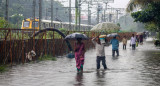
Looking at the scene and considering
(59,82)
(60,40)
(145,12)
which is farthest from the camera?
(145,12)

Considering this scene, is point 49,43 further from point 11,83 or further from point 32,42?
point 11,83

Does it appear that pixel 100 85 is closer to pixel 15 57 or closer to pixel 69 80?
pixel 69 80

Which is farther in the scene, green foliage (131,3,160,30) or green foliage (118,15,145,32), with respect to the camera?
green foliage (118,15,145,32)

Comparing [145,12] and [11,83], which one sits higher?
[145,12]

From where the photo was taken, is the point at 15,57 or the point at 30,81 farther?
the point at 15,57

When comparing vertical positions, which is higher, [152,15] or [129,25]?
[152,15]

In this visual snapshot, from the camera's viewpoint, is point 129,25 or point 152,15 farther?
point 129,25

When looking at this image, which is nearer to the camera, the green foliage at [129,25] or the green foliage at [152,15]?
the green foliage at [152,15]

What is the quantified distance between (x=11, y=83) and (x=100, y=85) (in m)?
2.65

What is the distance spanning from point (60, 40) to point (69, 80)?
46.2ft

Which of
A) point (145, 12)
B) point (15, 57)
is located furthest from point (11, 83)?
point (145, 12)

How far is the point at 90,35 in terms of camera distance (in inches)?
1499

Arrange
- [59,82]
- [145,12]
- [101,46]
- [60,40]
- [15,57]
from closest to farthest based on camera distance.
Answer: [59,82]
[101,46]
[15,57]
[60,40]
[145,12]

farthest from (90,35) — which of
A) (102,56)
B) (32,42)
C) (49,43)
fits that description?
(102,56)
